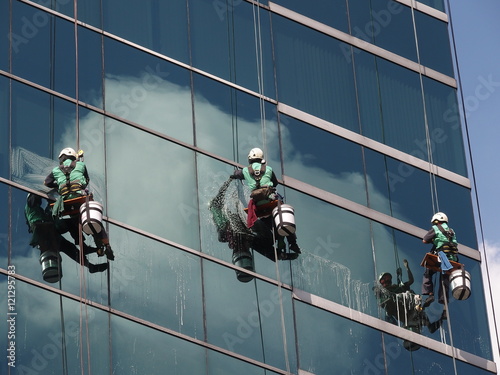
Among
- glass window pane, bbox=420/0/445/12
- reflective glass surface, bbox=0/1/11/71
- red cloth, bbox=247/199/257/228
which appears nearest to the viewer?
red cloth, bbox=247/199/257/228

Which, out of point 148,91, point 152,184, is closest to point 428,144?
point 148,91

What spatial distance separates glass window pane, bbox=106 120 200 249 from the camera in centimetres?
3434

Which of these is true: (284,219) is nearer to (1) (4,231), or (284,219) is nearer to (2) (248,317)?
(2) (248,317)

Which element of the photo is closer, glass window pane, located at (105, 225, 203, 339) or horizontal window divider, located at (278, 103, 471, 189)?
glass window pane, located at (105, 225, 203, 339)

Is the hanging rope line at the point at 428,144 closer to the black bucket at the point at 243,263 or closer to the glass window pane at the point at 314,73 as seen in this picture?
the glass window pane at the point at 314,73

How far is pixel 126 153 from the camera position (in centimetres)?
3491

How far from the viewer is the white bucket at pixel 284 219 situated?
111ft

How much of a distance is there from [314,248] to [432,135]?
4162 mm

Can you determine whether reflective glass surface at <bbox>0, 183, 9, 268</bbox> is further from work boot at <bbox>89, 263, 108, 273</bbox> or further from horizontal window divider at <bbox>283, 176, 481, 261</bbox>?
horizontal window divider at <bbox>283, 176, 481, 261</bbox>

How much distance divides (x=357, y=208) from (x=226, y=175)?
274cm

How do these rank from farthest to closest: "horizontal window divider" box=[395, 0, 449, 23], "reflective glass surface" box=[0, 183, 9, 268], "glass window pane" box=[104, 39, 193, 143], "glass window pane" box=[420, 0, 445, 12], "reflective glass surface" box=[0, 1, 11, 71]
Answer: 1. "glass window pane" box=[420, 0, 445, 12]
2. "horizontal window divider" box=[395, 0, 449, 23]
3. "glass window pane" box=[104, 39, 193, 143]
4. "reflective glass surface" box=[0, 1, 11, 71]
5. "reflective glass surface" box=[0, 183, 9, 268]

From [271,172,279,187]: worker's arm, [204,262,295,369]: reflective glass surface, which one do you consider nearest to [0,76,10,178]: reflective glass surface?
[204,262,295,369]: reflective glass surface

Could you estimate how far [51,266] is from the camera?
33.3m

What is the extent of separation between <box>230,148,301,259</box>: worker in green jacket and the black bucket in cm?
56
